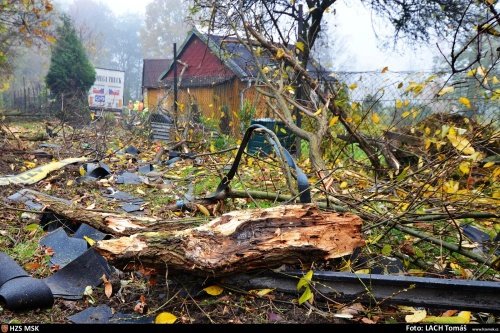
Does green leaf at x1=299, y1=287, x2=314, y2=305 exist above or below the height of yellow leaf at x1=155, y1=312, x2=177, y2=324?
above

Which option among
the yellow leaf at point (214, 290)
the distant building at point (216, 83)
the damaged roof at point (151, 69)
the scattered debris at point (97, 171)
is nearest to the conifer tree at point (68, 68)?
the distant building at point (216, 83)

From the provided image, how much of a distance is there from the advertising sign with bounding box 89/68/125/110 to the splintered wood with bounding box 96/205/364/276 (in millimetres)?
27033

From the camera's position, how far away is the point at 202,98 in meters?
19.2

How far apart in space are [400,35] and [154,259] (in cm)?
990

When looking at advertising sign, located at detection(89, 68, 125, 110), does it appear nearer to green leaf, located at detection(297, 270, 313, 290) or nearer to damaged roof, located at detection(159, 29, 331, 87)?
damaged roof, located at detection(159, 29, 331, 87)

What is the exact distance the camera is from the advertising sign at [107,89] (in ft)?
88.8

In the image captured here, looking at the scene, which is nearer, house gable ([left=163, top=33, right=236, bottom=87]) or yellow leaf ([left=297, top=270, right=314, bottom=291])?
yellow leaf ([left=297, top=270, right=314, bottom=291])

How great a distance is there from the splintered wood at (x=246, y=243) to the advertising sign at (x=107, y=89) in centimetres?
2703

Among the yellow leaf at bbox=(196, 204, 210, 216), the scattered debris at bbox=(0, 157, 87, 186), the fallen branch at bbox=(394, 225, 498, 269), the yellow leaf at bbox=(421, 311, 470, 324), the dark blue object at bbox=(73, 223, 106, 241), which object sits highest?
the fallen branch at bbox=(394, 225, 498, 269)

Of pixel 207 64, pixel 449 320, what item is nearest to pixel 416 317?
pixel 449 320

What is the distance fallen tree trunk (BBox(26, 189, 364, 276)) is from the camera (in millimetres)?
1767

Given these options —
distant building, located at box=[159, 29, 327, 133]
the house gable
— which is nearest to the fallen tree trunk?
distant building, located at box=[159, 29, 327, 133]

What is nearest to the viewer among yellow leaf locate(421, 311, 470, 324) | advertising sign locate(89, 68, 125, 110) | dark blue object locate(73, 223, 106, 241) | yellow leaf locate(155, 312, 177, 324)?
yellow leaf locate(421, 311, 470, 324)

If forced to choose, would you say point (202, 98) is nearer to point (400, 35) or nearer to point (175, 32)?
point (400, 35)
